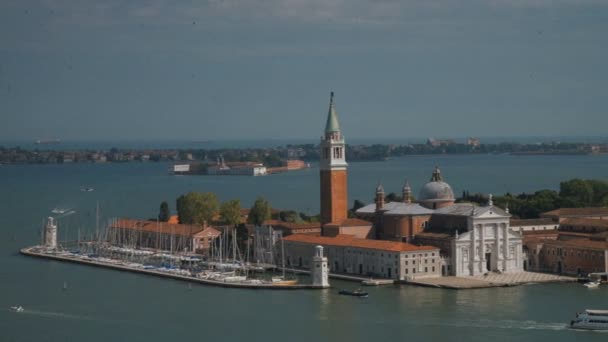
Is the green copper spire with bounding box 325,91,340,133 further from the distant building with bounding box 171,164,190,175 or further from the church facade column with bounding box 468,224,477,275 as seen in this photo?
the distant building with bounding box 171,164,190,175

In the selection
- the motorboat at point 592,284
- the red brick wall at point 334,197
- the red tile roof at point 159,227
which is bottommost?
the motorboat at point 592,284

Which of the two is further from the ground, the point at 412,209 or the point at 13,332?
the point at 412,209

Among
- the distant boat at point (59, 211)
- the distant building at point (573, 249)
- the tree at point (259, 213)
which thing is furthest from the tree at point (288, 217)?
the distant boat at point (59, 211)

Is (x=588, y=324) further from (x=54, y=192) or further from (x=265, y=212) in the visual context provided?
(x=54, y=192)

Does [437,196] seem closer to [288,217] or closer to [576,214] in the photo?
[576,214]

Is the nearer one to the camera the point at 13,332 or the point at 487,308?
the point at 13,332

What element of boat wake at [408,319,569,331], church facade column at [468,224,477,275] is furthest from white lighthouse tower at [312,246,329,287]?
boat wake at [408,319,569,331]

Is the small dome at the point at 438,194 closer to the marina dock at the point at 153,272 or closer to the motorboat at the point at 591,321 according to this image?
the marina dock at the point at 153,272

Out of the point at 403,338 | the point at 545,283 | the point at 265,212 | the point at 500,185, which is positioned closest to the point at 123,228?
the point at 265,212
